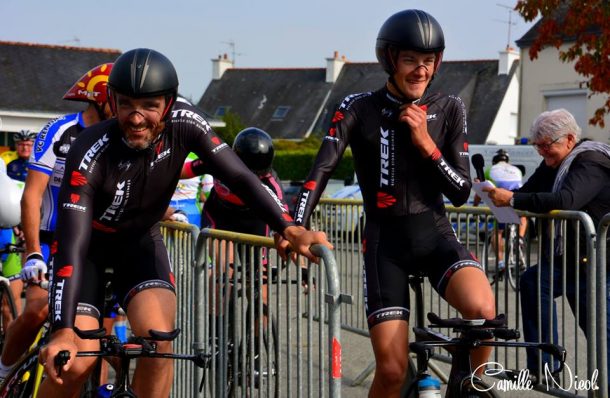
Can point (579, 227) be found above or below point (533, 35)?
below

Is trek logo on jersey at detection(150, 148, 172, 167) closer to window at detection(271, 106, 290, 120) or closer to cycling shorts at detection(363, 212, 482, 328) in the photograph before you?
cycling shorts at detection(363, 212, 482, 328)

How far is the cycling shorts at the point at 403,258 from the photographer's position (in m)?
4.73

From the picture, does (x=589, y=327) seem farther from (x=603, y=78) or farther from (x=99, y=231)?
(x=603, y=78)

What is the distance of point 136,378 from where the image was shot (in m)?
4.43

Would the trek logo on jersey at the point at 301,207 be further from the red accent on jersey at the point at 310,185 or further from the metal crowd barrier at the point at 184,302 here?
the metal crowd barrier at the point at 184,302

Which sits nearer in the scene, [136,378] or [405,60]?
[136,378]

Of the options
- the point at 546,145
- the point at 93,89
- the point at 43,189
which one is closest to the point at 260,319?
the point at 43,189

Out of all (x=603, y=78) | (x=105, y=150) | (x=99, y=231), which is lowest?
(x=99, y=231)

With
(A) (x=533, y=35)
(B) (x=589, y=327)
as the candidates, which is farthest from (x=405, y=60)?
(A) (x=533, y=35)

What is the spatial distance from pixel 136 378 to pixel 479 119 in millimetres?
49212

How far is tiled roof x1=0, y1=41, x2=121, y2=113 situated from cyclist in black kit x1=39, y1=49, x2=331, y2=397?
38.7 metres

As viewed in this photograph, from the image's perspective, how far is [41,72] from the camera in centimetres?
4594

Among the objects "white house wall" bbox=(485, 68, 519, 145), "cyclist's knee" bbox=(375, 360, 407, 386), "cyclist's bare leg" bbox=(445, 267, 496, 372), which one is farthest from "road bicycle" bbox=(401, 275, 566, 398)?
→ "white house wall" bbox=(485, 68, 519, 145)

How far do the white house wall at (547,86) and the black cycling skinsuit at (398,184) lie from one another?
3083 cm
